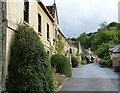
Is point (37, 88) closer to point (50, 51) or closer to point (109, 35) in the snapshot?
point (50, 51)

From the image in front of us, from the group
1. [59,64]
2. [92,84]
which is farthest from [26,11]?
[59,64]

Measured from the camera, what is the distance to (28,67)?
10.9 metres

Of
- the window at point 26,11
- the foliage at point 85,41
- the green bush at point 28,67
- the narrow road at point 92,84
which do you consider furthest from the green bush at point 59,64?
the foliage at point 85,41

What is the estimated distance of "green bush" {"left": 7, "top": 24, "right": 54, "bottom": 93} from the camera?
1070cm

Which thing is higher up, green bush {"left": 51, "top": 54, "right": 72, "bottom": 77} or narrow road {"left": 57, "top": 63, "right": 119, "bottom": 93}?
green bush {"left": 51, "top": 54, "right": 72, "bottom": 77}

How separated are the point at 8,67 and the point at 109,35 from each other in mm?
80690

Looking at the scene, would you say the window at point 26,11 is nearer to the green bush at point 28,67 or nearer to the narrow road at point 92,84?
the green bush at point 28,67

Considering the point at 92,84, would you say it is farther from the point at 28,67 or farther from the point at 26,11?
the point at 28,67

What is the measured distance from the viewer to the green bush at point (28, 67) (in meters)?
10.7

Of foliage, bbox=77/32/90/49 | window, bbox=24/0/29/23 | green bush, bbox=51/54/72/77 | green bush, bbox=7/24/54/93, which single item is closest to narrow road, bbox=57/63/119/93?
green bush, bbox=51/54/72/77

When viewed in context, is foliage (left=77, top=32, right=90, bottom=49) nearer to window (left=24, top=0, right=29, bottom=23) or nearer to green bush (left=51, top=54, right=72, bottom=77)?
green bush (left=51, top=54, right=72, bottom=77)

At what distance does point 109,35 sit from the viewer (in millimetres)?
89438

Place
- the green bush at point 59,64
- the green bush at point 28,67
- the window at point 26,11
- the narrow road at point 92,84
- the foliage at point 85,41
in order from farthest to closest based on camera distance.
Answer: the foliage at point 85,41
the green bush at point 59,64
the window at point 26,11
the narrow road at point 92,84
the green bush at point 28,67

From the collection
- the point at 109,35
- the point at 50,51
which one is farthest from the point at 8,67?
the point at 109,35
